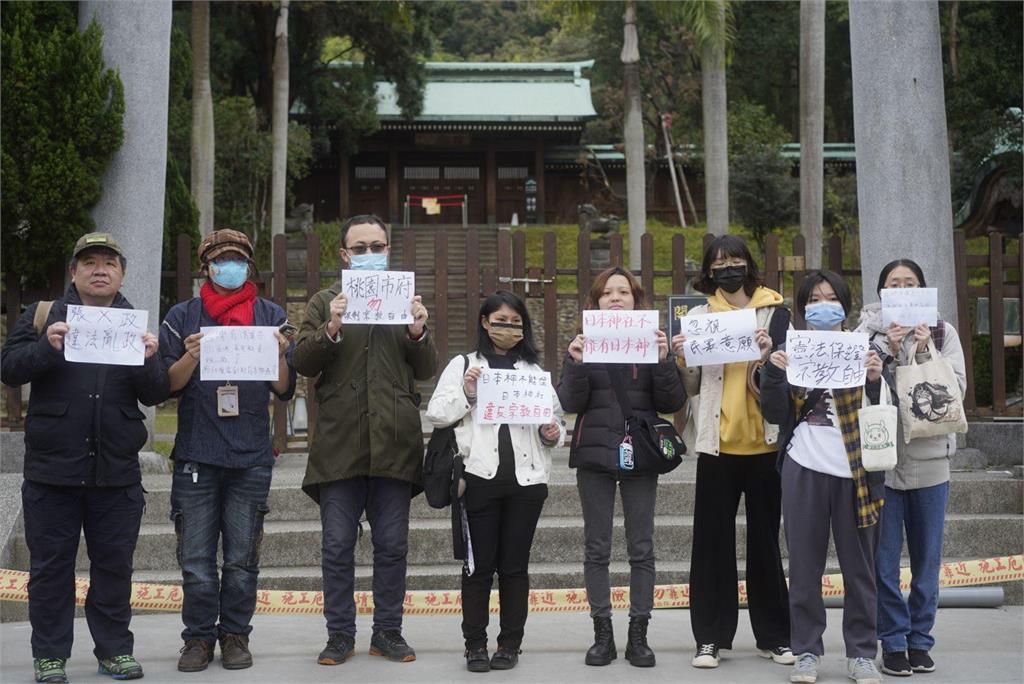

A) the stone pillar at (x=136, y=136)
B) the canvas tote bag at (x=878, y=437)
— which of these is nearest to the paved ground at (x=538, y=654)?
the canvas tote bag at (x=878, y=437)

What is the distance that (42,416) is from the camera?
5.16m

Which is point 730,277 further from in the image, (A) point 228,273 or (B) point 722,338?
(A) point 228,273

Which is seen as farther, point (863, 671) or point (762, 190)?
point (762, 190)

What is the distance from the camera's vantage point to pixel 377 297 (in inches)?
212

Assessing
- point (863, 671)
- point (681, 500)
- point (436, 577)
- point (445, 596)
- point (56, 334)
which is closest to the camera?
point (56, 334)

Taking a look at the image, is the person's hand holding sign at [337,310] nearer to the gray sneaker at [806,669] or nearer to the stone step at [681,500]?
the gray sneaker at [806,669]

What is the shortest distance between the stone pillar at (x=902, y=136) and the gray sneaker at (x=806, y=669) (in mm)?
4131

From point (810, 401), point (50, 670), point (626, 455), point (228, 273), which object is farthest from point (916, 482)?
point (50, 670)

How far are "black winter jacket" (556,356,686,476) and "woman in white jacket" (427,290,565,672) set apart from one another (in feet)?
0.38

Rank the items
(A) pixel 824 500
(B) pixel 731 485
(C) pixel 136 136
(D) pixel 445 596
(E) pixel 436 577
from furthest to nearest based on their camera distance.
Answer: (C) pixel 136 136, (E) pixel 436 577, (D) pixel 445 596, (B) pixel 731 485, (A) pixel 824 500

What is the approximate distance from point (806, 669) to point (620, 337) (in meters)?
1.70

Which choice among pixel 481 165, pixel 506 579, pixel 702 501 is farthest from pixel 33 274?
pixel 481 165

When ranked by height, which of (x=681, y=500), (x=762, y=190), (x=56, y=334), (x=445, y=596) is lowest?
(x=445, y=596)

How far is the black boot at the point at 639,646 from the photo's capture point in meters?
5.45
